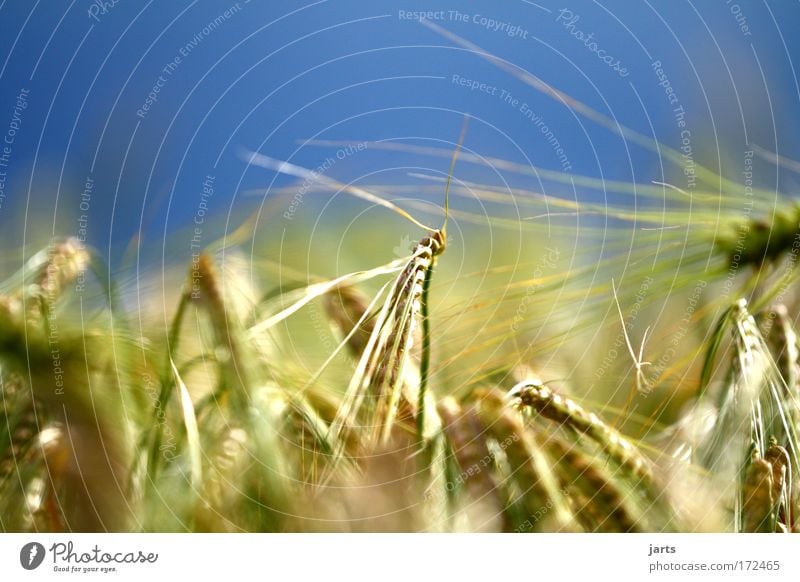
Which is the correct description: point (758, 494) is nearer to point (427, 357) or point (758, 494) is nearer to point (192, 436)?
point (427, 357)

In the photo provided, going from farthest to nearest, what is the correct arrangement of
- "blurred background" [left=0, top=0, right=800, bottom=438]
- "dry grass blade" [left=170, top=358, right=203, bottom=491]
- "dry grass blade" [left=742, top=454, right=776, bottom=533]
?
"blurred background" [left=0, top=0, right=800, bottom=438], "dry grass blade" [left=742, top=454, right=776, bottom=533], "dry grass blade" [left=170, top=358, right=203, bottom=491]

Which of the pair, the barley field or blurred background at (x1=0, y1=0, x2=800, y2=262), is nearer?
the barley field

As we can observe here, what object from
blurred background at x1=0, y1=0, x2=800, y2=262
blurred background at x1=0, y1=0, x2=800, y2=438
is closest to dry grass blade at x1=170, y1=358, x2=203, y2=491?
blurred background at x1=0, y1=0, x2=800, y2=438

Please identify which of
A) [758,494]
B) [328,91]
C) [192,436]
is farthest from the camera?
[328,91]

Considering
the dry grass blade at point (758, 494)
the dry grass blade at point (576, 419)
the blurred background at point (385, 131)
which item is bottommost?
the dry grass blade at point (758, 494)

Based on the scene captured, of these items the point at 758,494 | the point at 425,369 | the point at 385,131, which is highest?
the point at 385,131

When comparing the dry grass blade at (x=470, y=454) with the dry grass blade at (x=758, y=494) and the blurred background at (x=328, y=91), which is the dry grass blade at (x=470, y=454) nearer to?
the dry grass blade at (x=758, y=494)

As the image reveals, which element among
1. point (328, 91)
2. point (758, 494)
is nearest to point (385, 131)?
point (328, 91)

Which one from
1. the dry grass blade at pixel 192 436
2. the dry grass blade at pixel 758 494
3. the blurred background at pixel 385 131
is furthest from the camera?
the blurred background at pixel 385 131

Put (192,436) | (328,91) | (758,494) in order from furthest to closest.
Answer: (328,91), (758,494), (192,436)

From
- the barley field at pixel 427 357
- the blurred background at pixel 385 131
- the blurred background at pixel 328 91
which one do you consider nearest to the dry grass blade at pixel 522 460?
the barley field at pixel 427 357

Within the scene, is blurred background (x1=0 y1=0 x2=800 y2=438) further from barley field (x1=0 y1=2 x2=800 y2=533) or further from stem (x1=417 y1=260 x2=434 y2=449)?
stem (x1=417 y1=260 x2=434 y2=449)

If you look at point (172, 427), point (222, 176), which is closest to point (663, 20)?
point (222, 176)

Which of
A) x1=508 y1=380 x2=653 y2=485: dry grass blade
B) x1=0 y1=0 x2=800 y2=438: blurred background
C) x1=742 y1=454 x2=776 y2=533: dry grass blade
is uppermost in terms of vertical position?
x1=0 y1=0 x2=800 y2=438: blurred background
